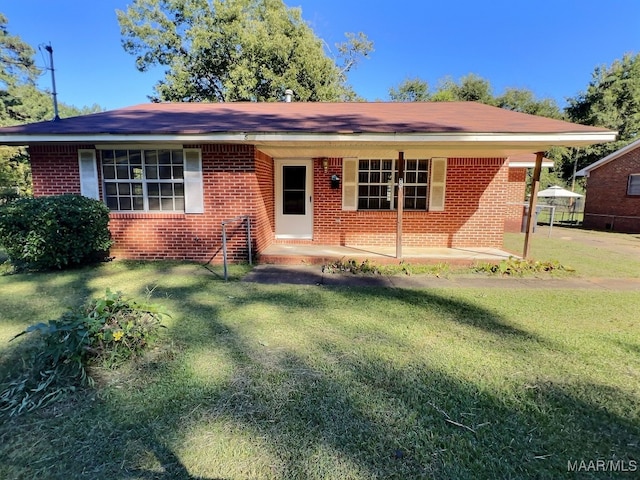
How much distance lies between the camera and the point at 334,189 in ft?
28.9

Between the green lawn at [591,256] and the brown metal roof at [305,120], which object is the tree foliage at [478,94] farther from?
the brown metal roof at [305,120]

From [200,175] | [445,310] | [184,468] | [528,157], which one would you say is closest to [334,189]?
[200,175]

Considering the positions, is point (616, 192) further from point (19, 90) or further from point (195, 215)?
point (19, 90)

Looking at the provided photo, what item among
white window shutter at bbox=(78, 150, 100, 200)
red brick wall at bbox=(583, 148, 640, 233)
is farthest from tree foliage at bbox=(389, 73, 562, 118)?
white window shutter at bbox=(78, 150, 100, 200)

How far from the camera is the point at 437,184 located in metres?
8.62

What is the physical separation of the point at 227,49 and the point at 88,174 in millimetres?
15549

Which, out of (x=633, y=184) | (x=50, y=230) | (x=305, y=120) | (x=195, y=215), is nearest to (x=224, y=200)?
(x=195, y=215)

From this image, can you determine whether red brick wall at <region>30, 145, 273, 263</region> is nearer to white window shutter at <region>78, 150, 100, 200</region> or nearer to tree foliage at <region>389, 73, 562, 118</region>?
white window shutter at <region>78, 150, 100, 200</region>

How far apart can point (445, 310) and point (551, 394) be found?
1874mm

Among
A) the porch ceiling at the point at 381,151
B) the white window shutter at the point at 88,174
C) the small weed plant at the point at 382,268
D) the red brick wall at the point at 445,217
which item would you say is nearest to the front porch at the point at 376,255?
the small weed plant at the point at 382,268

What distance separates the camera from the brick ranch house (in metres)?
6.25

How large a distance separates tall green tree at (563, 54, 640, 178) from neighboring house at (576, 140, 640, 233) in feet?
36.4

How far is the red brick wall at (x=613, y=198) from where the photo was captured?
15.5 metres

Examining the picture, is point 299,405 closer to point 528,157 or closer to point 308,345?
point 308,345
